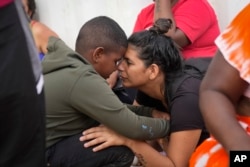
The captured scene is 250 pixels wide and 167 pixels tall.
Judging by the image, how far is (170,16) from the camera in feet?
7.61

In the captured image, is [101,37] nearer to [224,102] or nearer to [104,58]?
[104,58]

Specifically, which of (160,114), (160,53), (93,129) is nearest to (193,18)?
(160,53)

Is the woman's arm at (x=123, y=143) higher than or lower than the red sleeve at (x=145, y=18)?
lower

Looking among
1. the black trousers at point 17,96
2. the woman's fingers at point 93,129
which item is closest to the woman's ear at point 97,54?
the woman's fingers at point 93,129

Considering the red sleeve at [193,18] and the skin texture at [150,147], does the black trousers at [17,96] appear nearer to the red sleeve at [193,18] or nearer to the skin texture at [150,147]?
the skin texture at [150,147]

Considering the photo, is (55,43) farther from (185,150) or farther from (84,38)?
(185,150)

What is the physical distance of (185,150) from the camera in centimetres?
168

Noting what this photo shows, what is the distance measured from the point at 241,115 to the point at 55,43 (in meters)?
0.84

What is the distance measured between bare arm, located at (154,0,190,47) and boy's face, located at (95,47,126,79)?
0.39 metres

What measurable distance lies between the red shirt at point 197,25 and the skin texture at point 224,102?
3.54 feet

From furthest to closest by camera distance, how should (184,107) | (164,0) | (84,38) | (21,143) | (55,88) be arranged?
(164,0) < (84,38) < (184,107) < (55,88) < (21,143)

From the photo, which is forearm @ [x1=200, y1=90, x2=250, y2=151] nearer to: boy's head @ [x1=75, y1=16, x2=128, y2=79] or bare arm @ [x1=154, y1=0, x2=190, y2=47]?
boy's head @ [x1=75, y1=16, x2=128, y2=79]

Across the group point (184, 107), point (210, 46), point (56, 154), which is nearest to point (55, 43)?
point (56, 154)

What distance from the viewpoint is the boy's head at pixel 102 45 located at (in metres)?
1.87
